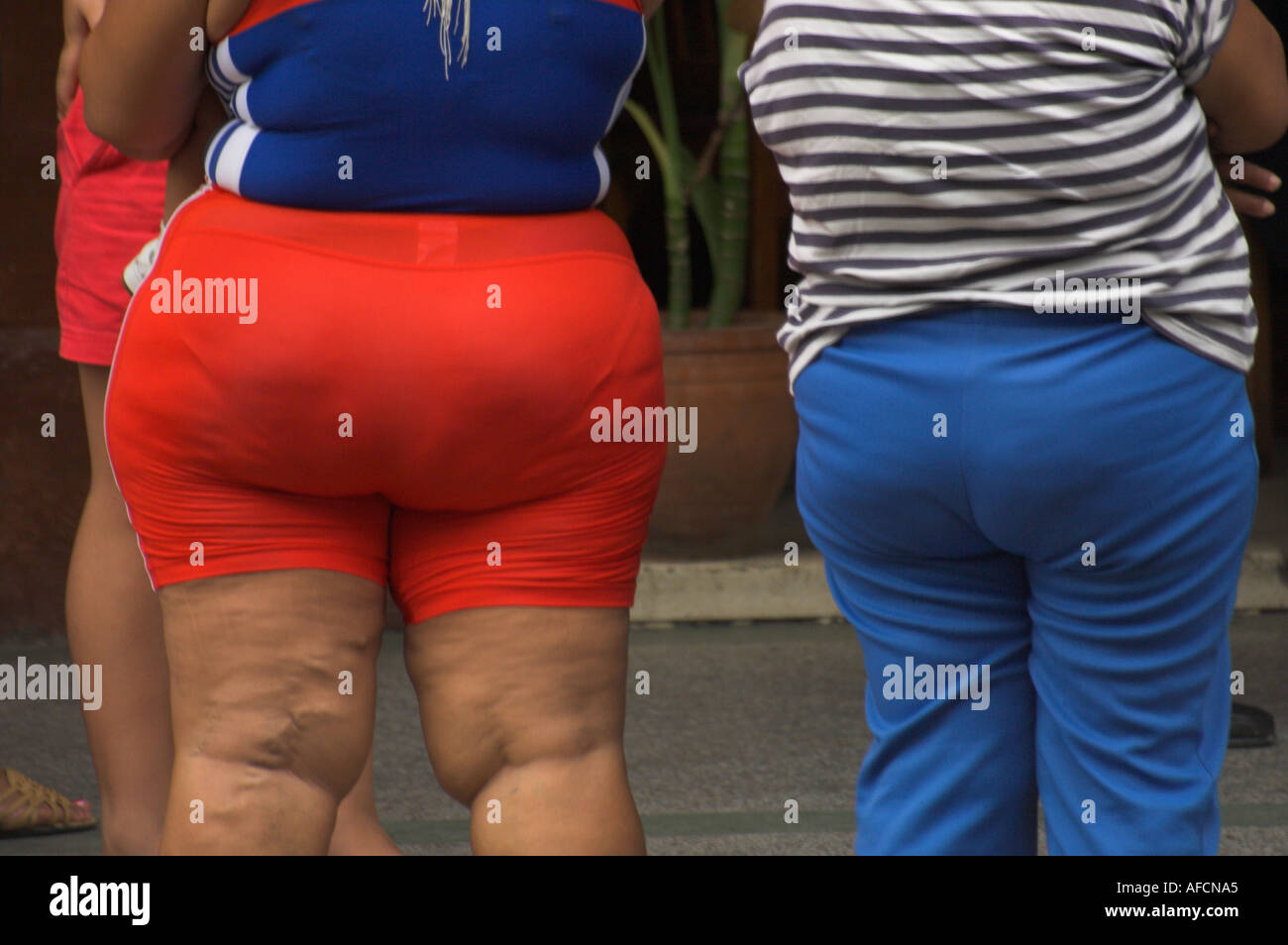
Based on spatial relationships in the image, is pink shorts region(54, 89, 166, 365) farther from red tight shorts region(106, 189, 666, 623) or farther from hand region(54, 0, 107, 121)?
red tight shorts region(106, 189, 666, 623)

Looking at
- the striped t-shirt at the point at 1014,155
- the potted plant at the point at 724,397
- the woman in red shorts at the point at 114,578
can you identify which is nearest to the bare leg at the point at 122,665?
the woman in red shorts at the point at 114,578

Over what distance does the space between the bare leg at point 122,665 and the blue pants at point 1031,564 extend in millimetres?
1172

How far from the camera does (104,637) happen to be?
8.22ft

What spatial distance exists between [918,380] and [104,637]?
143cm

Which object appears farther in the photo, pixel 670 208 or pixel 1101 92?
pixel 670 208

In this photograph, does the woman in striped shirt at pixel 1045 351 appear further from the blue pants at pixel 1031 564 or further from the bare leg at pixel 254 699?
the bare leg at pixel 254 699

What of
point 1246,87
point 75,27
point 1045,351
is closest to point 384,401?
point 1045,351

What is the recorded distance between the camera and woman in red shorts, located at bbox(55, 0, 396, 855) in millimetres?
2504

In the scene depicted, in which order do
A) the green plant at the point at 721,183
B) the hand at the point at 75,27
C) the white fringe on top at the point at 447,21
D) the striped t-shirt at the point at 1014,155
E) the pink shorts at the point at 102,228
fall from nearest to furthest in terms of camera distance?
the striped t-shirt at the point at 1014,155
the white fringe on top at the point at 447,21
the hand at the point at 75,27
the pink shorts at the point at 102,228
the green plant at the point at 721,183

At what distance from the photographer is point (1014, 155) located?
4.93 ft

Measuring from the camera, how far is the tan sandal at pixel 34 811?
9.80 feet

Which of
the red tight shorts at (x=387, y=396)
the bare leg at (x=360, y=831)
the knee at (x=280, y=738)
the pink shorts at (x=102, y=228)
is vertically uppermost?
the red tight shorts at (x=387, y=396)
